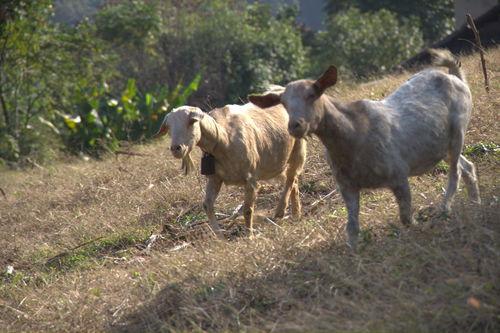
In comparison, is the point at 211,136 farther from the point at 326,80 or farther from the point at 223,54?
the point at 223,54

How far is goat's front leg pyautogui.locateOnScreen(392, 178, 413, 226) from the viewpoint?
685 cm

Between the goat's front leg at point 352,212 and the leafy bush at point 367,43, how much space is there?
2093 centimetres

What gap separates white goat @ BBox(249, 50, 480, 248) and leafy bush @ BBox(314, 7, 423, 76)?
66.4 ft

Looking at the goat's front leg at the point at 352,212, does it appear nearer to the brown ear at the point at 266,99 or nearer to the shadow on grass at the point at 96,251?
the brown ear at the point at 266,99

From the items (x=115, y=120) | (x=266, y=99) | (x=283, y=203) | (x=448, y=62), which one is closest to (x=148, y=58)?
(x=115, y=120)

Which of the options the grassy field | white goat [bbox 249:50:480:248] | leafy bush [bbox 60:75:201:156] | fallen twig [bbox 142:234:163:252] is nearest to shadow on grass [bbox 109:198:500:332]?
the grassy field

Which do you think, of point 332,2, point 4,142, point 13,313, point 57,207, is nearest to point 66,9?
point 332,2

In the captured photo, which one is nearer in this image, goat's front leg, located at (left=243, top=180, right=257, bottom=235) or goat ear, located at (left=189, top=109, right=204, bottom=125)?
goat ear, located at (left=189, top=109, right=204, bottom=125)

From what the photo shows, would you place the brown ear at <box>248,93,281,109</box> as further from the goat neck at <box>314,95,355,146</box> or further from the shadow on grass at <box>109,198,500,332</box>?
the shadow on grass at <box>109,198,500,332</box>

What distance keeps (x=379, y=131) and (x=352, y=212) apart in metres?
0.70

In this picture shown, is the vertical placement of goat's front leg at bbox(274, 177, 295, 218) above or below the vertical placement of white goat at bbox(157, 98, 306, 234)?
below

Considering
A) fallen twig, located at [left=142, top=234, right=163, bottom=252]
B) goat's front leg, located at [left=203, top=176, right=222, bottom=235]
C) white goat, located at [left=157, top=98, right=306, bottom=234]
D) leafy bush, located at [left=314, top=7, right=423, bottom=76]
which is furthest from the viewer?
leafy bush, located at [left=314, top=7, right=423, bottom=76]

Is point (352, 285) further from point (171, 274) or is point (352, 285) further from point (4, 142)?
point (4, 142)

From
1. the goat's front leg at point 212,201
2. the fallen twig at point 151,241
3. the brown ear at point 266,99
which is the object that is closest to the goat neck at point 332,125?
the brown ear at point 266,99
